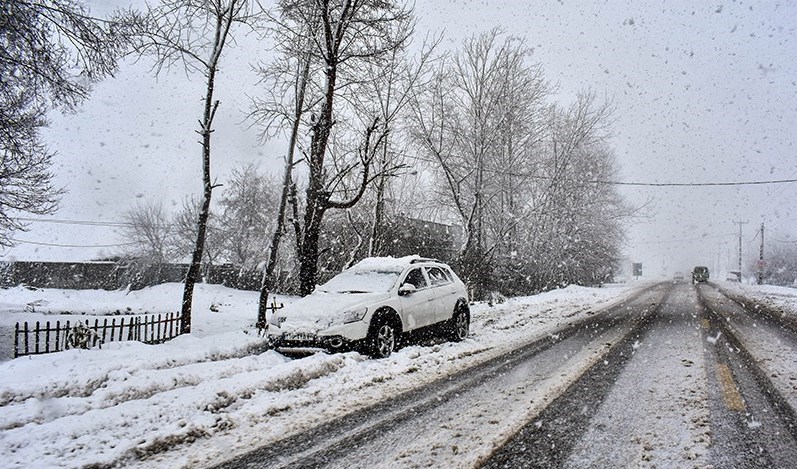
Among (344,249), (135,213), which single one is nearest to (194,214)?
(135,213)

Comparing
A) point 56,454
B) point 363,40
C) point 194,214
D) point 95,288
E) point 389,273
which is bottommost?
point 95,288

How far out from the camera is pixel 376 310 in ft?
25.6

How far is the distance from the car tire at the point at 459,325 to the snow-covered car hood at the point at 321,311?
208 centimetres

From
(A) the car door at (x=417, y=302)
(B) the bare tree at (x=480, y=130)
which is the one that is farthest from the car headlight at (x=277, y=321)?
(B) the bare tree at (x=480, y=130)

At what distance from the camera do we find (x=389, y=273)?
9.14m

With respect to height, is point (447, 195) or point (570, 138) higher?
point (570, 138)

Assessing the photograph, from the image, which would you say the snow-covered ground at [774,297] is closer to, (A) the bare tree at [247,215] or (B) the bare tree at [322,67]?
(B) the bare tree at [322,67]

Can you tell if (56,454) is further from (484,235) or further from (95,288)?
(95,288)

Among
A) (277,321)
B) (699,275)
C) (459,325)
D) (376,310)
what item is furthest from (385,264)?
(699,275)

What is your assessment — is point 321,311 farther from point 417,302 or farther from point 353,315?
point 417,302

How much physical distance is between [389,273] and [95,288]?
137 ft

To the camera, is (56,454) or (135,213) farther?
(135,213)

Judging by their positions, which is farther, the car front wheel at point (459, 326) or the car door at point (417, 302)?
the car front wheel at point (459, 326)

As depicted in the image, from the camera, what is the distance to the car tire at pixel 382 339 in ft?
24.8
